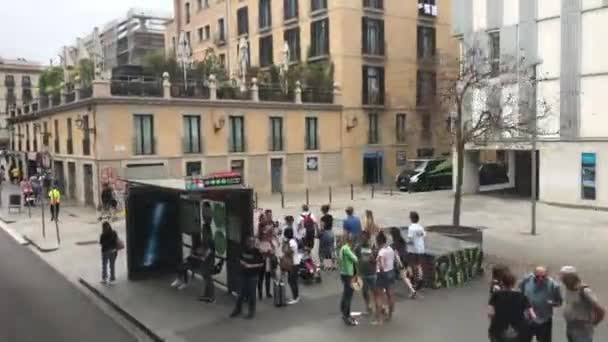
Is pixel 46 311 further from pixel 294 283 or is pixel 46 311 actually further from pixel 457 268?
pixel 457 268

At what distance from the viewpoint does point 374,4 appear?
42.6 meters

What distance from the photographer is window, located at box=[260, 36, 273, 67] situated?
47.5m

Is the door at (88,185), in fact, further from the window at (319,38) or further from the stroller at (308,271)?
the stroller at (308,271)

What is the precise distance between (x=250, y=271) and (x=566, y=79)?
2208cm

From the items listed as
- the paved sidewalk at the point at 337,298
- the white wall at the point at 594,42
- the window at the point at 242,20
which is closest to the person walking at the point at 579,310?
the paved sidewalk at the point at 337,298

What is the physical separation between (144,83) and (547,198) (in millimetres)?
21438

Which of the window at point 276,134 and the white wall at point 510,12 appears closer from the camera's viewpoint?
the white wall at point 510,12

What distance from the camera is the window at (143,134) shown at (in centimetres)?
3173

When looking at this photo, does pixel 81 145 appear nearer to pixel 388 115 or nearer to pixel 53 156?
pixel 53 156

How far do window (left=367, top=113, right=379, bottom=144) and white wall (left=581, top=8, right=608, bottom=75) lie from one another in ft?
57.3

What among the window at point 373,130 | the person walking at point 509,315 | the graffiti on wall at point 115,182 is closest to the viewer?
the person walking at point 509,315

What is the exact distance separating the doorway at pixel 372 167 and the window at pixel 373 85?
377 centimetres

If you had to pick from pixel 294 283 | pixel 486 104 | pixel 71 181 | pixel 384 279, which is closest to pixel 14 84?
pixel 71 181

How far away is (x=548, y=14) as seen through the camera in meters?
28.2
